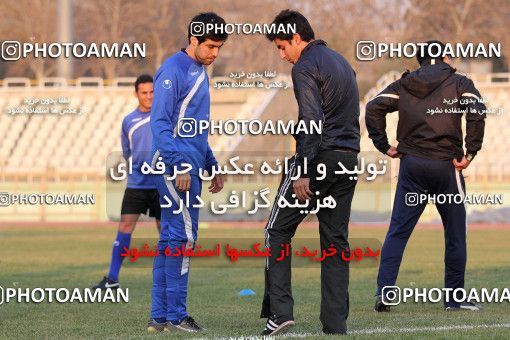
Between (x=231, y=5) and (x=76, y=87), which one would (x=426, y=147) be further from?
(x=231, y=5)

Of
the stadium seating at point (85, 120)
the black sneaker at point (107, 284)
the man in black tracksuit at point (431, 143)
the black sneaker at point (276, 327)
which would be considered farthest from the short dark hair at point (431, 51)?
the stadium seating at point (85, 120)

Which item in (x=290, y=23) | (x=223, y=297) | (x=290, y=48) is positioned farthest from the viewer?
(x=223, y=297)

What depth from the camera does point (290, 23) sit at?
8.21 meters

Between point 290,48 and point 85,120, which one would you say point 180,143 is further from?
point 85,120

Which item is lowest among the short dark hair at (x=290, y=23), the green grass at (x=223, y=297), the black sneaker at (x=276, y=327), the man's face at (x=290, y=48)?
the green grass at (x=223, y=297)

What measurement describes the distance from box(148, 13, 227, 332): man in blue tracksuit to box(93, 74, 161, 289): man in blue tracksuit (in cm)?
349

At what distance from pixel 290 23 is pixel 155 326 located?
2408mm

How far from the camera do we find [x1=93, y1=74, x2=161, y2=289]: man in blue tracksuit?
12.3m

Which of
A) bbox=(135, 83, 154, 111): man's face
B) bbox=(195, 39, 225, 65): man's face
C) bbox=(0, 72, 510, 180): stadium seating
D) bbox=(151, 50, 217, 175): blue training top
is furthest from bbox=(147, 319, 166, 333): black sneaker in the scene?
bbox=(0, 72, 510, 180): stadium seating

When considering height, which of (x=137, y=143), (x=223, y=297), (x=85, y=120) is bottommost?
(x=223, y=297)

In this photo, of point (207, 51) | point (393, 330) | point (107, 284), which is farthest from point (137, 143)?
point (393, 330)

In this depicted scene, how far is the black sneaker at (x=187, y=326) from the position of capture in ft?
28.4

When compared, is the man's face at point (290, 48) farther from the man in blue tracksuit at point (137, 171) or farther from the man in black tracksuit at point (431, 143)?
the man in blue tracksuit at point (137, 171)

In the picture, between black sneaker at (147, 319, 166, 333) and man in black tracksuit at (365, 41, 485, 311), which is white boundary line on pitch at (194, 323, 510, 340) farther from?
man in black tracksuit at (365, 41, 485, 311)
